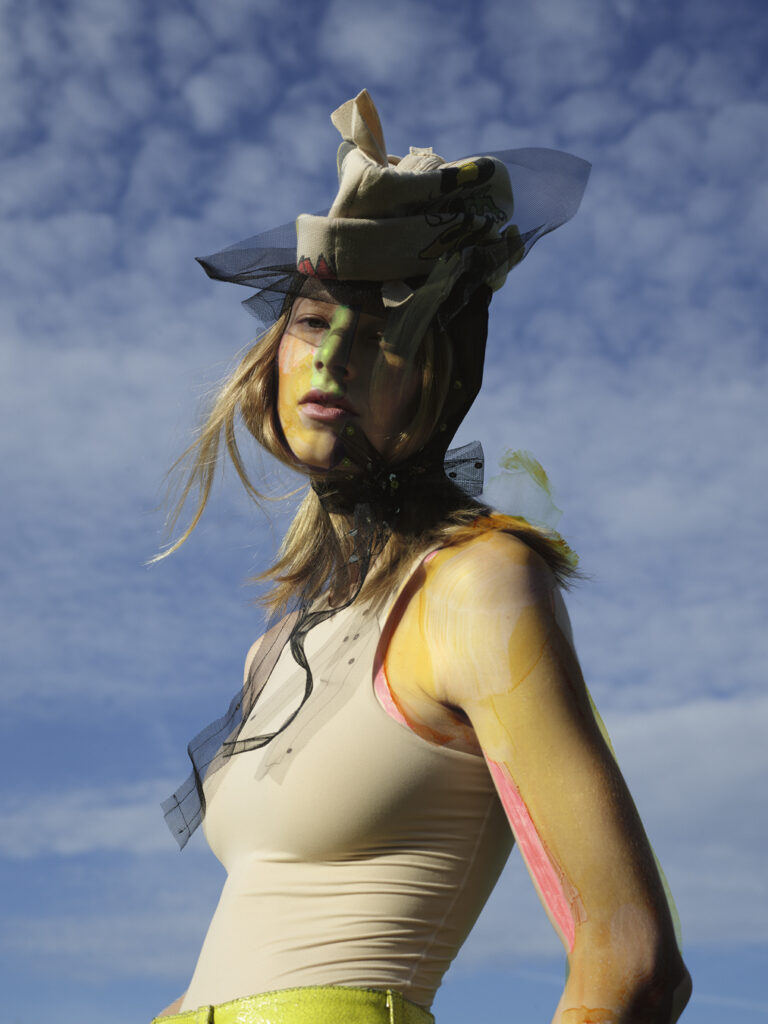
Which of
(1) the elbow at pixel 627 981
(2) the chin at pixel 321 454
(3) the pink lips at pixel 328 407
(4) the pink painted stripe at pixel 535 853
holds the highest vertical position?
(3) the pink lips at pixel 328 407

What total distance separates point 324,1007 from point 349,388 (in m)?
1.14

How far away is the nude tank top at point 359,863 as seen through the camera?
1.79 metres

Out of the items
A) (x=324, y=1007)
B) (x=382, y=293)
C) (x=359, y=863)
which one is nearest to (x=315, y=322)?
(x=382, y=293)

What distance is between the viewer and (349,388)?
7.17 ft

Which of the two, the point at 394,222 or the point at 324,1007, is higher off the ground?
the point at 394,222

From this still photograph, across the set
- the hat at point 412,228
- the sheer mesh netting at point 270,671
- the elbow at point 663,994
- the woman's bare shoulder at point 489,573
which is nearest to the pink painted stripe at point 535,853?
the elbow at point 663,994

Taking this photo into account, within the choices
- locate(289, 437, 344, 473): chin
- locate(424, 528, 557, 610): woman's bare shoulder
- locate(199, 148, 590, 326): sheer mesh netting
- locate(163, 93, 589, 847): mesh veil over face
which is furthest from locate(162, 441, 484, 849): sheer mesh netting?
locate(199, 148, 590, 326): sheer mesh netting

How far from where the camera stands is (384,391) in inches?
85.7

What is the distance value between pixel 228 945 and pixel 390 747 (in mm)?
472

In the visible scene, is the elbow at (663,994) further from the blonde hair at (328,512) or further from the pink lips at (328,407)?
the pink lips at (328,407)

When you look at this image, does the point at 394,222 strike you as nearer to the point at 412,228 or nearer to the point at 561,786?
the point at 412,228

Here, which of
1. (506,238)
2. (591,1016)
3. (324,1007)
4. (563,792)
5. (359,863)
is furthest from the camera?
(506,238)

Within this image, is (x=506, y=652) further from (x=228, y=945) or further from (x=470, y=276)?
(x=470, y=276)

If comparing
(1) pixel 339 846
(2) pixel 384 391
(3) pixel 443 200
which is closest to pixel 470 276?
(3) pixel 443 200
